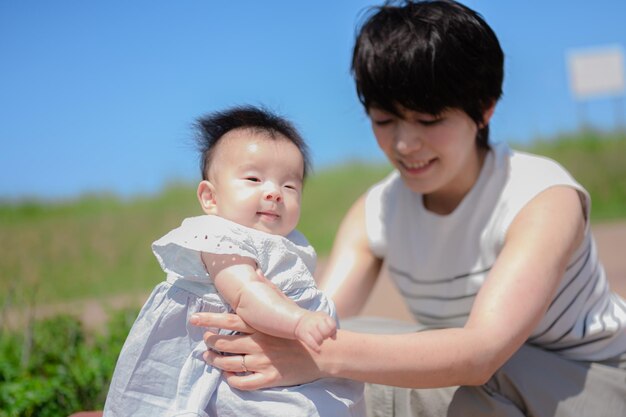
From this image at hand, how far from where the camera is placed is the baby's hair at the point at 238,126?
6.19 ft

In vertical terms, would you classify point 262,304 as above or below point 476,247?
above

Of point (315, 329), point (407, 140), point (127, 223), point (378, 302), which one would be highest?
point (407, 140)

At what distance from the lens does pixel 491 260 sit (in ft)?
7.87

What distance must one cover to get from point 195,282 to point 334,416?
1.48 feet

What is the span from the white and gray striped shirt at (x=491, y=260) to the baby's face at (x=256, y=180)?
78 cm

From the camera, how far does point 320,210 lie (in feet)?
28.0

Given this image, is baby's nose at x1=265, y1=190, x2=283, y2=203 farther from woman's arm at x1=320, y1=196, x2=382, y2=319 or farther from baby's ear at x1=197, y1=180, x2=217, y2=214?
woman's arm at x1=320, y1=196, x2=382, y2=319

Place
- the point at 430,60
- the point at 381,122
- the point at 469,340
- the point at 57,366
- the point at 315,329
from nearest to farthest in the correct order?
1. the point at 315,329
2. the point at 469,340
3. the point at 430,60
4. the point at 381,122
5. the point at 57,366

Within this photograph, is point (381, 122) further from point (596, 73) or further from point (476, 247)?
point (596, 73)

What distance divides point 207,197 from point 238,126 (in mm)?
193

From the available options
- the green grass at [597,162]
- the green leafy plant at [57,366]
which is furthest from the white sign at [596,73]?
the green leafy plant at [57,366]

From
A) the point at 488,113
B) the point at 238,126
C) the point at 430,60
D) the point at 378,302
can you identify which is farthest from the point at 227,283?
the point at 378,302

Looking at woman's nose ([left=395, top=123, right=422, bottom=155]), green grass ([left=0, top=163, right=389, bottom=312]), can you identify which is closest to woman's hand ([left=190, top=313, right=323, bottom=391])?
woman's nose ([left=395, top=123, right=422, bottom=155])

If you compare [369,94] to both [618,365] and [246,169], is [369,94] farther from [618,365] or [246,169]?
[618,365]
